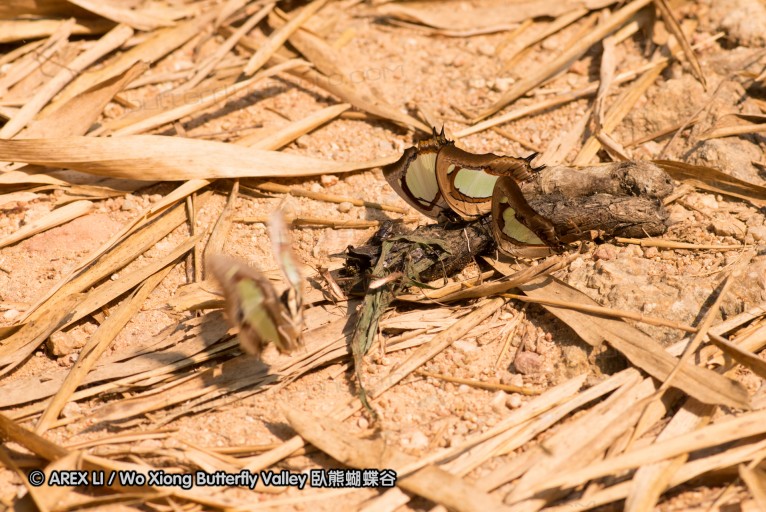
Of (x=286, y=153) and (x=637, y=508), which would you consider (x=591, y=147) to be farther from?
(x=637, y=508)

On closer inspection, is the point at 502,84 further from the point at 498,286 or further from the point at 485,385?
the point at 485,385

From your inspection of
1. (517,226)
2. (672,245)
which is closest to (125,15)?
(517,226)

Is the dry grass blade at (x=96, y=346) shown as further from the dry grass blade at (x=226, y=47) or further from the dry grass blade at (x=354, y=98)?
the dry grass blade at (x=354, y=98)

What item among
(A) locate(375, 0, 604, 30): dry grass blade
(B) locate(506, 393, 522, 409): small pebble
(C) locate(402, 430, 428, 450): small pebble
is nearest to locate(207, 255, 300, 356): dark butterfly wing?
(C) locate(402, 430, 428, 450): small pebble

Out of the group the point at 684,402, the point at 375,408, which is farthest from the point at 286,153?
the point at 684,402

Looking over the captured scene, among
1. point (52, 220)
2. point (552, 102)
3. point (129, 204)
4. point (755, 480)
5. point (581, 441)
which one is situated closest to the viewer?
point (755, 480)

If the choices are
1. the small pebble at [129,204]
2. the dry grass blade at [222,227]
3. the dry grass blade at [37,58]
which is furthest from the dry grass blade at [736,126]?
the dry grass blade at [37,58]

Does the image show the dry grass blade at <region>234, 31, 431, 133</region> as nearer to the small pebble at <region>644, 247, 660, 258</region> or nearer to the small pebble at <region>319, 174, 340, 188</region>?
the small pebble at <region>319, 174, 340, 188</region>
